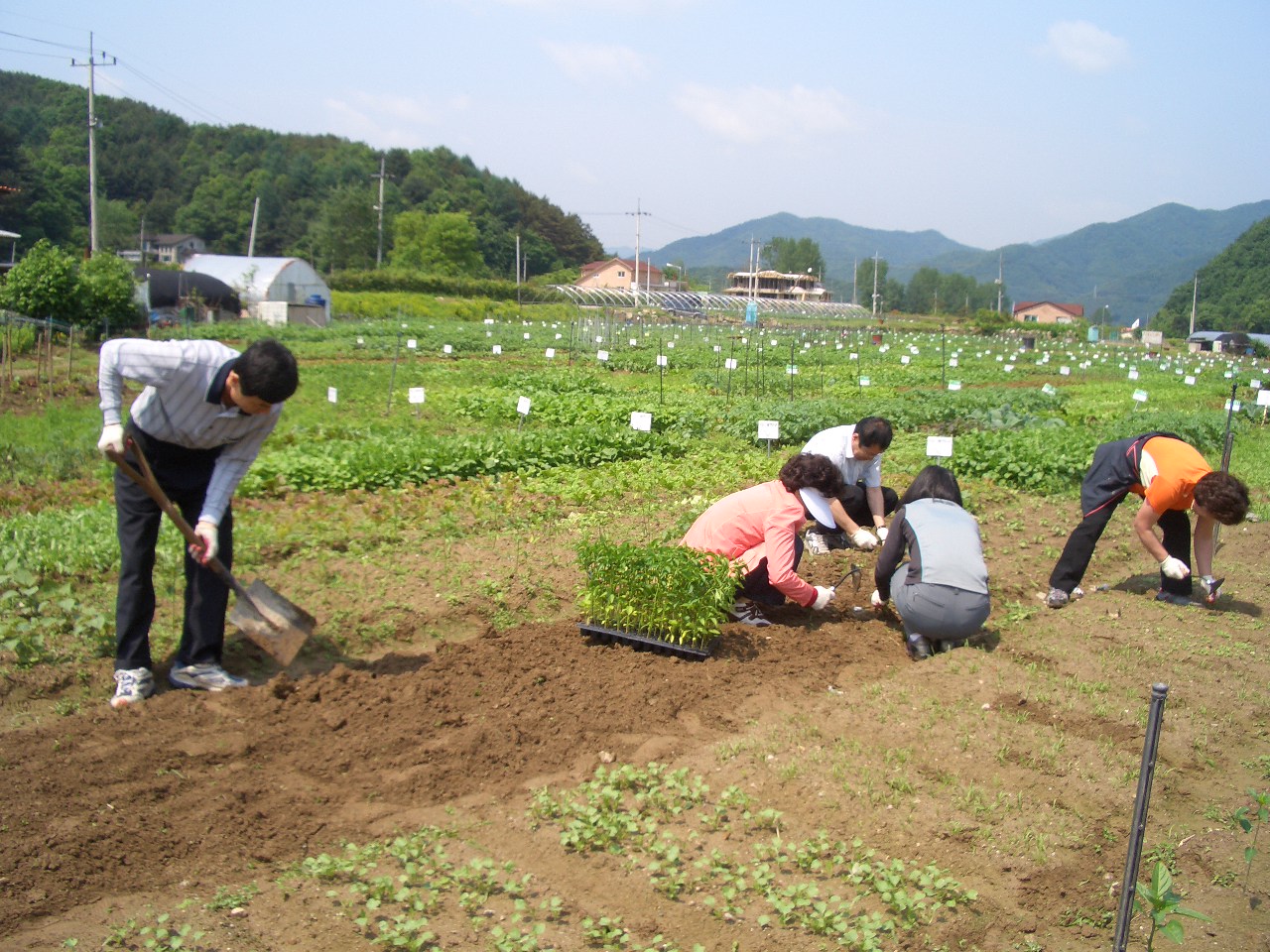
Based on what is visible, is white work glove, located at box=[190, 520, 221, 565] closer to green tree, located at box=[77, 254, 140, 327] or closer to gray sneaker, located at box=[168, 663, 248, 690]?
gray sneaker, located at box=[168, 663, 248, 690]

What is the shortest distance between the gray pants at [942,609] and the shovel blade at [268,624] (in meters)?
3.12

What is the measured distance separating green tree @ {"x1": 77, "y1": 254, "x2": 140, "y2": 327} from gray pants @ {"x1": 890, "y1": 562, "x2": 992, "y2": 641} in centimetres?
2237

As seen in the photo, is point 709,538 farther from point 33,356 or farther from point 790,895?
point 33,356

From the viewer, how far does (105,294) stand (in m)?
23.6

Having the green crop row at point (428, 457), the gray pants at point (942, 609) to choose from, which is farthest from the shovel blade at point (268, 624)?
the green crop row at point (428, 457)

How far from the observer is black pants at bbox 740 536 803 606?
224 inches

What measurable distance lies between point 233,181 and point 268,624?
88604 mm

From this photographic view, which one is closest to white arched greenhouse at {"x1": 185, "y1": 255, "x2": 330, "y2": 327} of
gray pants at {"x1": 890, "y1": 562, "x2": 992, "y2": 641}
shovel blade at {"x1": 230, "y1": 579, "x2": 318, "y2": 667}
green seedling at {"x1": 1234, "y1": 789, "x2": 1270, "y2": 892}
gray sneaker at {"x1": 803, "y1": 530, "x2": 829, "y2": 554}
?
gray sneaker at {"x1": 803, "y1": 530, "x2": 829, "y2": 554}

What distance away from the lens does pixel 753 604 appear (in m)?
5.88

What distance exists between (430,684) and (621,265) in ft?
300

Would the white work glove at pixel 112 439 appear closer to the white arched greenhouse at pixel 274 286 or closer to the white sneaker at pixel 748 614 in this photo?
the white sneaker at pixel 748 614

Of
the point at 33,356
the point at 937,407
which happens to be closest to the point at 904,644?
the point at 937,407

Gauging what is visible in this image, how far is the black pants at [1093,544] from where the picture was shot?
6547 millimetres

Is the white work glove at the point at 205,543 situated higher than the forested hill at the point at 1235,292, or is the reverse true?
the forested hill at the point at 1235,292
